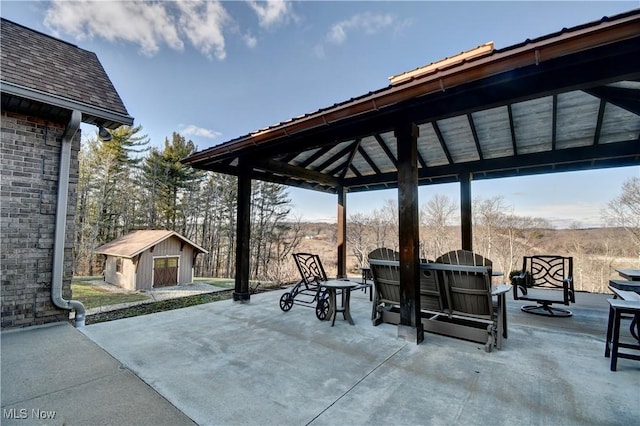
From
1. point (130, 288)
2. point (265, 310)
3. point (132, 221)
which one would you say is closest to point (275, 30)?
point (265, 310)

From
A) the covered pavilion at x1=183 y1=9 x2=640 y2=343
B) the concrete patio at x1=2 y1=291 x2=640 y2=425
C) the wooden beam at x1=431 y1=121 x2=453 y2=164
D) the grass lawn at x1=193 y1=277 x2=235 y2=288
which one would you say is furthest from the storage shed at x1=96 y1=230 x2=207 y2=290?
the wooden beam at x1=431 y1=121 x2=453 y2=164

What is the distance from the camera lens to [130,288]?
1112 centimetres

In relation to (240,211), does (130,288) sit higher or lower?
lower

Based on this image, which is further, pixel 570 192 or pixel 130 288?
pixel 570 192

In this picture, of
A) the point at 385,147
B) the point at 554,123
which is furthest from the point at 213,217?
the point at 554,123

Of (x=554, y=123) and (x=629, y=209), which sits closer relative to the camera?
(x=554, y=123)

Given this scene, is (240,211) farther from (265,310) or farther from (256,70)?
(256,70)

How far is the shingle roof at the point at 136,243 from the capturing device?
11125 millimetres

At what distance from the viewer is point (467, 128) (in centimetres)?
502

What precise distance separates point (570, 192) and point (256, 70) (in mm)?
15849

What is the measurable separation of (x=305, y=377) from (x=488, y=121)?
4.86 meters

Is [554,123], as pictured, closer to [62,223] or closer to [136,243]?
[62,223]

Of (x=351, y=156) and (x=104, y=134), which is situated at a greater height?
(x=351, y=156)

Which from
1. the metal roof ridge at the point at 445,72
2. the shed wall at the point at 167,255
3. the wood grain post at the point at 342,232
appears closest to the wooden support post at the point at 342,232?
the wood grain post at the point at 342,232
